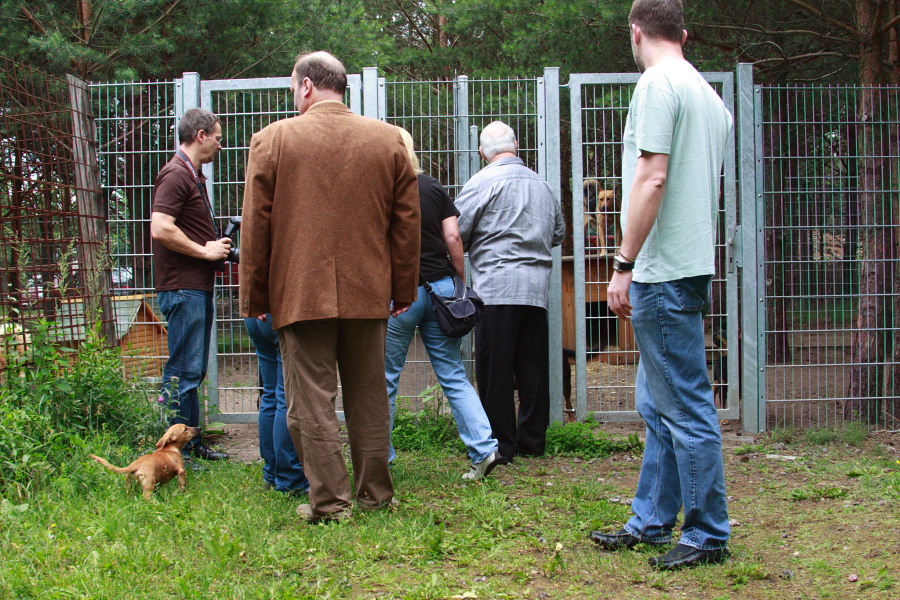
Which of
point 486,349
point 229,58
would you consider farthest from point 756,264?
point 229,58

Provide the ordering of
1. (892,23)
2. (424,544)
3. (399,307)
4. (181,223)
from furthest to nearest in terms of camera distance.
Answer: (892,23) → (181,223) → (399,307) → (424,544)

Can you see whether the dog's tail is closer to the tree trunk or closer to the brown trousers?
the brown trousers

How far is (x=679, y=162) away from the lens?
10.5 feet

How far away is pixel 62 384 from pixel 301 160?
7.30ft

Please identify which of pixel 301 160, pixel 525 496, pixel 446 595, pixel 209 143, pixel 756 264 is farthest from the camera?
pixel 756 264

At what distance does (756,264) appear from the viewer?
607 centimetres

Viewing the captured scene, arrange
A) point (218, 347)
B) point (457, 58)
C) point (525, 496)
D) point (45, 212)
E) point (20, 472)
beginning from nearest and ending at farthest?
point (20, 472) < point (525, 496) < point (45, 212) < point (218, 347) < point (457, 58)

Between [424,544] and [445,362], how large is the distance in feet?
4.98

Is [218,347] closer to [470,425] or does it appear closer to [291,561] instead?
[470,425]

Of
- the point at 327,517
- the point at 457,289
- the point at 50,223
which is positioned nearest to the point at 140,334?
the point at 50,223

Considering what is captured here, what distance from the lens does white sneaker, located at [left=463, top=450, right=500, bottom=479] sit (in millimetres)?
4758

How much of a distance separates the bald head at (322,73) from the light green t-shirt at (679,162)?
146cm

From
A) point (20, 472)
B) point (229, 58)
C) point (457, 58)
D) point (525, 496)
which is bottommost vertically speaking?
point (525, 496)

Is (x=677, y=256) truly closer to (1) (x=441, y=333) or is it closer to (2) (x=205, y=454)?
(1) (x=441, y=333)
